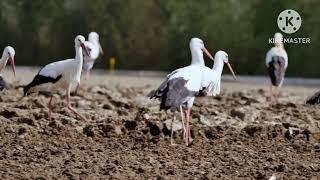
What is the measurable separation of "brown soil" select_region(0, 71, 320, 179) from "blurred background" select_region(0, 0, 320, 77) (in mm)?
20363

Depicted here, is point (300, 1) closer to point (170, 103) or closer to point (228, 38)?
point (228, 38)

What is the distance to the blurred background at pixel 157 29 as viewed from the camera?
3606 centimetres

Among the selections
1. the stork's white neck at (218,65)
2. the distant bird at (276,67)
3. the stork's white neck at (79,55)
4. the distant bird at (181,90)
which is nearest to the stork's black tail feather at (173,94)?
the distant bird at (181,90)

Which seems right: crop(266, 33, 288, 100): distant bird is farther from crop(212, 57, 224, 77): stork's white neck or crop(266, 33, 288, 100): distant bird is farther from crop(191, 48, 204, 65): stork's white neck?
crop(191, 48, 204, 65): stork's white neck

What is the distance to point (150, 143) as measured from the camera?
1081 cm

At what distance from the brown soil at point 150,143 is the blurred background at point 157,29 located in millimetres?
20363

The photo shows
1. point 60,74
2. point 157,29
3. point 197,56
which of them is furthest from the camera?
point 157,29

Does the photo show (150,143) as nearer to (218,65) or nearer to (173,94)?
(173,94)

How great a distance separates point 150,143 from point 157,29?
29.0 meters

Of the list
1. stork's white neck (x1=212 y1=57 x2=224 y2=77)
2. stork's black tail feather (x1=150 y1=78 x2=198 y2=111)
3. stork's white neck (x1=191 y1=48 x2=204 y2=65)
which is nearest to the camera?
stork's black tail feather (x1=150 y1=78 x2=198 y2=111)

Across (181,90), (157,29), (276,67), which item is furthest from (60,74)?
(157,29)

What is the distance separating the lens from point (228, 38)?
1446 inches

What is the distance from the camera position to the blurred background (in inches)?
1420

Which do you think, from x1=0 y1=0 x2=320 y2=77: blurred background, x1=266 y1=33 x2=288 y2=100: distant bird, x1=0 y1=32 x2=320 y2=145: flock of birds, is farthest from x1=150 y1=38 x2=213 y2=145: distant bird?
x1=0 y1=0 x2=320 y2=77: blurred background
